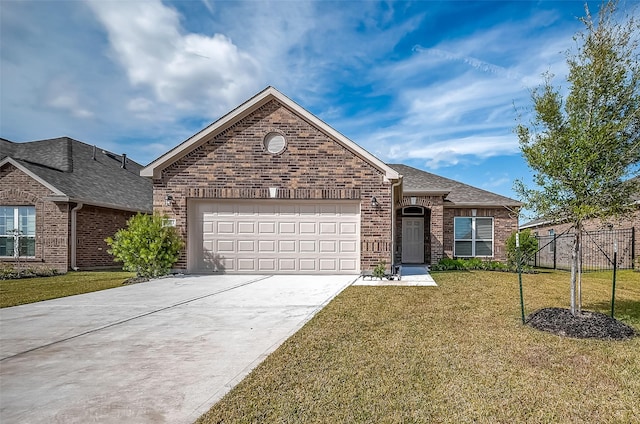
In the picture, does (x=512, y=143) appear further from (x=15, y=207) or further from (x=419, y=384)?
(x=15, y=207)

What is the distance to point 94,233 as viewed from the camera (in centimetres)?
1652

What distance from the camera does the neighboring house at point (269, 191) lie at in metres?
12.6

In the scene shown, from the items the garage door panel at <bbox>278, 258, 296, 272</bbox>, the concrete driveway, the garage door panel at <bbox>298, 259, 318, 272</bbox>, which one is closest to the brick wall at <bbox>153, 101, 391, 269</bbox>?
the garage door panel at <bbox>298, 259, 318, 272</bbox>

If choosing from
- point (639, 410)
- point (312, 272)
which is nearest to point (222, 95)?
point (312, 272)

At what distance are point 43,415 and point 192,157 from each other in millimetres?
10600

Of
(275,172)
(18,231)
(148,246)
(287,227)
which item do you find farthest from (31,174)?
(287,227)

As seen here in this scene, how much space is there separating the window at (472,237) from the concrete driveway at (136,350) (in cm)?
1109

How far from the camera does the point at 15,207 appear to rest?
15.5 metres

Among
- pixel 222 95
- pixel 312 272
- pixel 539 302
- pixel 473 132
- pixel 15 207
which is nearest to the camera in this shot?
pixel 539 302

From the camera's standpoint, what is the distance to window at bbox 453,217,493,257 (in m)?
18.0

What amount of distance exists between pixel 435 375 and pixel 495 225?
52.1ft

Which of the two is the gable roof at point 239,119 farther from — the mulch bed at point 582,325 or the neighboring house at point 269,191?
the mulch bed at point 582,325

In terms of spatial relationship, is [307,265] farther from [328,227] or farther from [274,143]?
[274,143]

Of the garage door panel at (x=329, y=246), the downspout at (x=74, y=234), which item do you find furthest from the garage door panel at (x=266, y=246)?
the downspout at (x=74, y=234)
